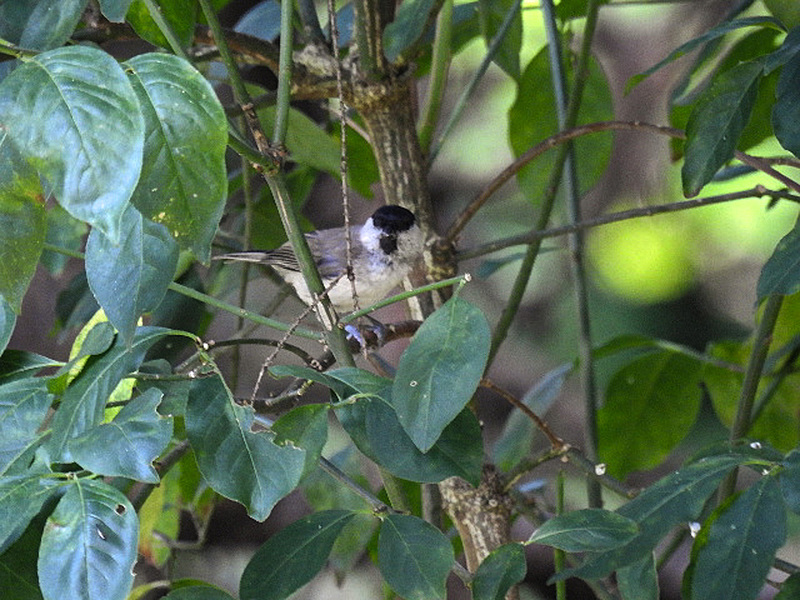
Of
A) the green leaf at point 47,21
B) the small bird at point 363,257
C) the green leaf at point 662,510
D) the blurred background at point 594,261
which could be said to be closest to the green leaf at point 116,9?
the green leaf at point 47,21

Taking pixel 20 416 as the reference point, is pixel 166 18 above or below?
above

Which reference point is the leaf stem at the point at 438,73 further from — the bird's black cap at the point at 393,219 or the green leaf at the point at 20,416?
the green leaf at the point at 20,416

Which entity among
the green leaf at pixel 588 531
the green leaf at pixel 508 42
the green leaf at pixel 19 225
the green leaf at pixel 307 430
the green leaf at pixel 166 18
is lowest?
the green leaf at pixel 588 531

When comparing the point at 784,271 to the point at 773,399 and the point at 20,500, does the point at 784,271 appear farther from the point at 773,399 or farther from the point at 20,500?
the point at 773,399

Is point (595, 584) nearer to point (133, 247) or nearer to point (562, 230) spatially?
point (562, 230)

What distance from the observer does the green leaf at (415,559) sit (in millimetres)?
894

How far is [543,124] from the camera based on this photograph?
6.23 ft

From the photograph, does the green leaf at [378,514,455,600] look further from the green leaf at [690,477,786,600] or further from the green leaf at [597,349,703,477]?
the green leaf at [597,349,703,477]

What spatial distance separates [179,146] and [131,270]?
16cm

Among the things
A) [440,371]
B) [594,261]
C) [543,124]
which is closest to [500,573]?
[440,371]

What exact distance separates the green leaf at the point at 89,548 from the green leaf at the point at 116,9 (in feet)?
1.29

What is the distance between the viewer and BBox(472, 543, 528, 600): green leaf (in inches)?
34.2

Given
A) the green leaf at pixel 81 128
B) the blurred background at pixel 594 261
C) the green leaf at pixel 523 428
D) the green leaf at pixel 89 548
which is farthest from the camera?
the blurred background at pixel 594 261

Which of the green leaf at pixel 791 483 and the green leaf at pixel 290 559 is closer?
the green leaf at pixel 791 483
